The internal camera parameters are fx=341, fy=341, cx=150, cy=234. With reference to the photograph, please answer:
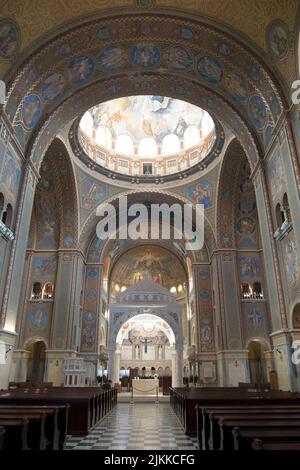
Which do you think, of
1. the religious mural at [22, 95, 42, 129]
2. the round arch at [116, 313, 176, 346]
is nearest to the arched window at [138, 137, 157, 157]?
the religious mural at [22, 95, 42, 129]

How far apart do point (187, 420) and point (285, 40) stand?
10.7 metres

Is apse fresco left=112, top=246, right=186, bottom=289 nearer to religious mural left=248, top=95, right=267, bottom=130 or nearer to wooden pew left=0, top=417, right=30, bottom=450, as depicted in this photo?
religious mural left=248, top=95, right=267, bottom=130

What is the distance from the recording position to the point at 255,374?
20516 mm

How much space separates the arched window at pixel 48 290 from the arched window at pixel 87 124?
30.9 ft

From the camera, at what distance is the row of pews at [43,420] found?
12.1ft

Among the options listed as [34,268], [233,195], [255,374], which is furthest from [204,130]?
[255,374]

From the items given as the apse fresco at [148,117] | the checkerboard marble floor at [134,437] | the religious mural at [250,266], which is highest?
the apse fresco at [148,117]

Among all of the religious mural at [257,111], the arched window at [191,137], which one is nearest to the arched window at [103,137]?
the arched window at [191,137]

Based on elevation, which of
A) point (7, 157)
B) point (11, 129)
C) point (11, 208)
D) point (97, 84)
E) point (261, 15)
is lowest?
point (11, 208)

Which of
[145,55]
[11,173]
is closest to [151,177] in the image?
[145,55]

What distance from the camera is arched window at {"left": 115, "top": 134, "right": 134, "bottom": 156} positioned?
77.7ft

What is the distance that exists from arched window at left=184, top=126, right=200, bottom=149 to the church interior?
15 centimetres

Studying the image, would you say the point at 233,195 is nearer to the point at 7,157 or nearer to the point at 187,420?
the point at 7,157

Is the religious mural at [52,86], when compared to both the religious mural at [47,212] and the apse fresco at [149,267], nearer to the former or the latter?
the religious mural at [47,212]
